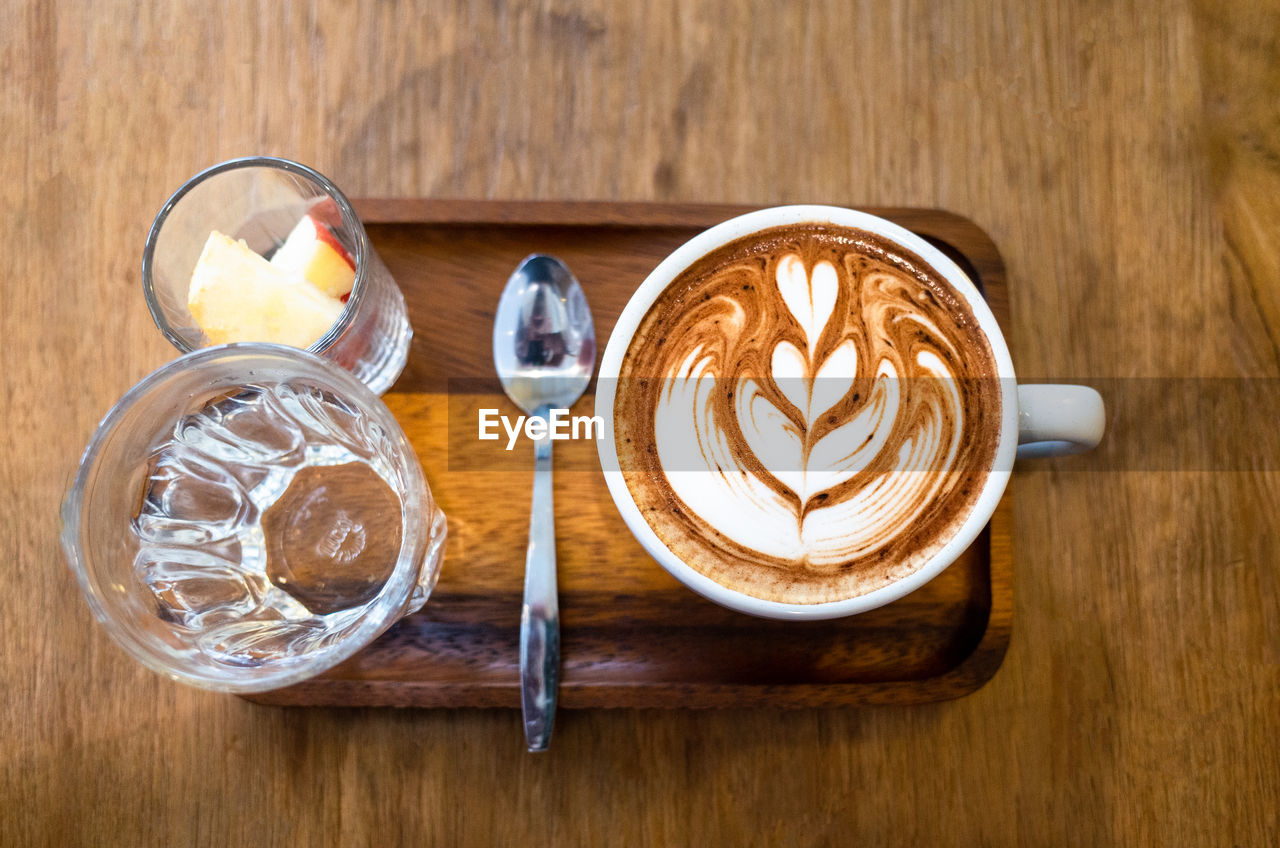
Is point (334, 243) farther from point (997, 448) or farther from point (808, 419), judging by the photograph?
point (997, 448)

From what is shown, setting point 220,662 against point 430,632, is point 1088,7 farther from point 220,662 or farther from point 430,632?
point 220,662

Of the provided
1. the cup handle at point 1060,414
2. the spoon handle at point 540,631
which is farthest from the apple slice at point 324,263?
the cup handle at point 1060,414

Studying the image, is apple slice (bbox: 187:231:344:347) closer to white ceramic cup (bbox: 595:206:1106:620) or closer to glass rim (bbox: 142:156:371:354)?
glass rim (bbox: 142:156:371:354)

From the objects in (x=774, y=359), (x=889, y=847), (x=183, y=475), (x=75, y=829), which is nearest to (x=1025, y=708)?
(x=889, y=847)

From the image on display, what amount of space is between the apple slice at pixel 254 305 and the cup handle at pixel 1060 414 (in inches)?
27.3

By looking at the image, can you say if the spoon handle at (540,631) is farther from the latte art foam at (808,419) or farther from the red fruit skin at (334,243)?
the red fruit skin at (334,243)

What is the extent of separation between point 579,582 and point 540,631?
7cm

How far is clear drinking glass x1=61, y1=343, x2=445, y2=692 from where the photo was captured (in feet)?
2.39

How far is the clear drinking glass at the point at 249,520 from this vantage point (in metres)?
0.73

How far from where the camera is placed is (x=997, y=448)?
2.54 ft

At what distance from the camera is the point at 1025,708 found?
0.99 meters

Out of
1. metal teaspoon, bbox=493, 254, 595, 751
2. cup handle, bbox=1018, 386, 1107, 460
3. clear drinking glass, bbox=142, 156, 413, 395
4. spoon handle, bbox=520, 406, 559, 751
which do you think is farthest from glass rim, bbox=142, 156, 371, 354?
cup handle, bbox=1018, 386, 1107, 460

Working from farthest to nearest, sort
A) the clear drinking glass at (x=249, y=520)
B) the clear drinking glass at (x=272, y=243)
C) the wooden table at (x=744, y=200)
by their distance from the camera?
the wooden table at (x=744, y=200) → the clear drinking glass at (x=272, y=243) → the clear drinking glass at (x=249, y=520)

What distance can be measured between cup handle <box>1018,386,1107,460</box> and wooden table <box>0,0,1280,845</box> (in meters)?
0.24
